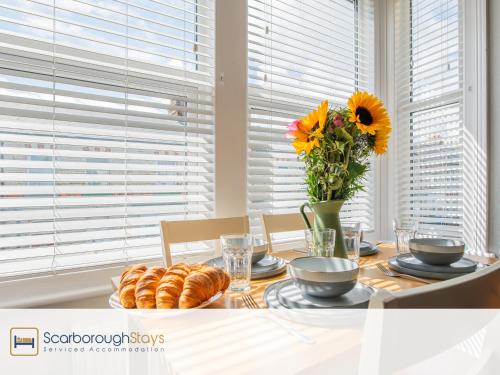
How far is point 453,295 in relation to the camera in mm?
402

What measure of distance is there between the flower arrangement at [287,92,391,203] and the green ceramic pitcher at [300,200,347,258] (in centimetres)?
2

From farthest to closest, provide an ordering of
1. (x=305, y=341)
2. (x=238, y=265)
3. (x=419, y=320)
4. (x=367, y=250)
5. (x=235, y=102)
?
(x=235, y=102), (x=367, y=250), (x=238, y=265), (x=305, y=341), (x=419, y=320)

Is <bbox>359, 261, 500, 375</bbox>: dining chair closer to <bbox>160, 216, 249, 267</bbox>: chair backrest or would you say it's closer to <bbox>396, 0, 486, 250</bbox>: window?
<bbox>160, 216, 249, 267</bbox>: chair backrest

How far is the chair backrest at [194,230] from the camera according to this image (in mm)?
1175

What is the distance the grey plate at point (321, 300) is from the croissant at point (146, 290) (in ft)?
0.90

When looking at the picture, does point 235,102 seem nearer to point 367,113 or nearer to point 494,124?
point 367,113

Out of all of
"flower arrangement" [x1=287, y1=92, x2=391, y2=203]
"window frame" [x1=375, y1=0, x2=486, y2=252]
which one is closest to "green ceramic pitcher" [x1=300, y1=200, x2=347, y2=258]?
"flower arrangement" [x1=287, y1=92, x2=391, y2=203]

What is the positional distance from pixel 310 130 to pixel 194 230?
24.6 inches

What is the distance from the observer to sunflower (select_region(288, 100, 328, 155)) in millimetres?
907

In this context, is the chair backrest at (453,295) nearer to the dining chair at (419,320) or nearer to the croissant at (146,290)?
the dining chair at (419,320)

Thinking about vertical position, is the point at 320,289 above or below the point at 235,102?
below

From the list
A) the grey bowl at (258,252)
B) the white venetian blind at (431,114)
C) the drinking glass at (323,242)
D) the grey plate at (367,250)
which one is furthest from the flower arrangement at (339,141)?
the white venetian blind at (431,114)

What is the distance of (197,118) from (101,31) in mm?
560

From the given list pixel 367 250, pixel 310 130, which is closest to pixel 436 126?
pixel 367 250
